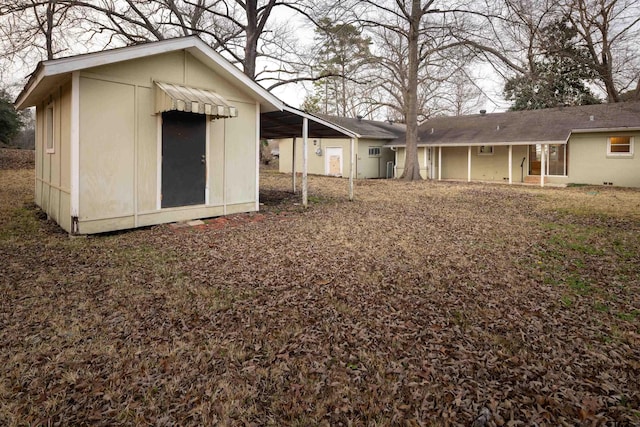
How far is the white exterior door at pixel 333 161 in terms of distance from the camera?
24.5 metres

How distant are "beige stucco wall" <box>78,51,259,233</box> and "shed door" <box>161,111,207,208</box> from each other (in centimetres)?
15

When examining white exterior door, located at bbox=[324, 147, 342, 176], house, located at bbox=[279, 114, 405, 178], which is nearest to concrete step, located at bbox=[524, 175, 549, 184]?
house, located at bbox=[279, 114, 405, 178]

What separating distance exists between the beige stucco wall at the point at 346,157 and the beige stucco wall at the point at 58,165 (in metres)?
16.0

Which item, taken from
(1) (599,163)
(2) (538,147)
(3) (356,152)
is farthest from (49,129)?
(2) (538,147)

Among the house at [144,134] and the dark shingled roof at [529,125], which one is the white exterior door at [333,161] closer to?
the dark shingled roof at [529,125]

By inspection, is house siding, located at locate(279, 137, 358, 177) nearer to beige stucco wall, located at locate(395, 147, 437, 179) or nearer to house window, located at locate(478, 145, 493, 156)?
beige stucco wall, located at locate(395, 147, 437, 179)

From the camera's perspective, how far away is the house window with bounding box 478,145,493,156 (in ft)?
70.9

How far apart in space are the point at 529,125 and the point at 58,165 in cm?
2074

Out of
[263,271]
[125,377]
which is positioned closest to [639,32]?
[263,271]

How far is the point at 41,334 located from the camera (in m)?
3.40

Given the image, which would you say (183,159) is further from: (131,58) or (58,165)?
(58,165)

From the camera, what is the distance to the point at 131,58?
687cm

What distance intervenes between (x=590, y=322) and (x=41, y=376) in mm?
4709

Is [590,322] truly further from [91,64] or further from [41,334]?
[91,64]
